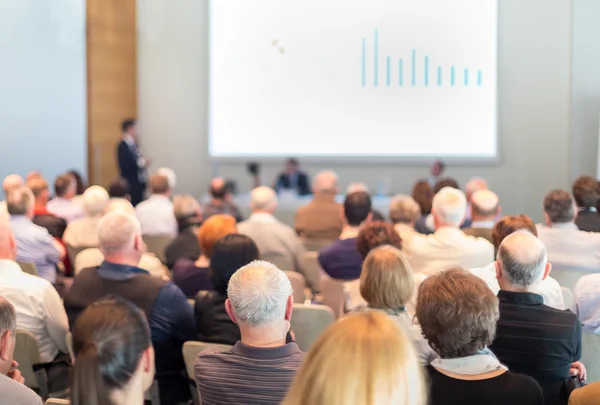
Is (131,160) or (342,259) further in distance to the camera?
(131,160)

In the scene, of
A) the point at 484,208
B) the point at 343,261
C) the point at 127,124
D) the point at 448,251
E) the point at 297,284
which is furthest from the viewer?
the point at 127,124

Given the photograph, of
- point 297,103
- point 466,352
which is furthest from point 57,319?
point 297,103

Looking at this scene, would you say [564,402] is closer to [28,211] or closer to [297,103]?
[28,211]

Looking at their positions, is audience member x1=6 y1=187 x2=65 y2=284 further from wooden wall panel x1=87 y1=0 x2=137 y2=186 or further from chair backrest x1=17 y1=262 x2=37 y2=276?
wooden wall panel x1=87 y1=0 x2=137 y2=186

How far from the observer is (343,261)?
4512 millimetres

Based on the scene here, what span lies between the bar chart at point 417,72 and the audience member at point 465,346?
314 inches

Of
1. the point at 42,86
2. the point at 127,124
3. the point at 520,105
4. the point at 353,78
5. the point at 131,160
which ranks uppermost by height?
the point at 353,78

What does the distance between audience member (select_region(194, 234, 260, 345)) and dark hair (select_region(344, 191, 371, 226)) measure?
1.50 m

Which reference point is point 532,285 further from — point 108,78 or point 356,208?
point 108,78

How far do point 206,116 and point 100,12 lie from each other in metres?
1.92

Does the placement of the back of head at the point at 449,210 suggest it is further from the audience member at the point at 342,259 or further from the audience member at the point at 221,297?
the audience member at the point at 221,297

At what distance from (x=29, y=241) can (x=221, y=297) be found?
1982mm

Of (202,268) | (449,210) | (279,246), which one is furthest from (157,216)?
(449,210)

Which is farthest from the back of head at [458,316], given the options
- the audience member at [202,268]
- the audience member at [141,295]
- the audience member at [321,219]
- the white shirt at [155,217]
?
the white shirt at [155,217]
